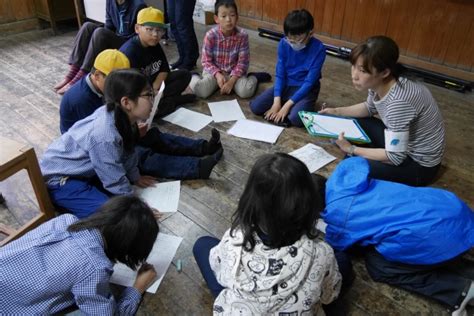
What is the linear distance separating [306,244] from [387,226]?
1.63 feet

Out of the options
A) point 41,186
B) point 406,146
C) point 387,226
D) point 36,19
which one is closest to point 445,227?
point 387,226

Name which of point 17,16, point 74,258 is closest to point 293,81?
point 74,258

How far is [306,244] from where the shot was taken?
94 centimetres

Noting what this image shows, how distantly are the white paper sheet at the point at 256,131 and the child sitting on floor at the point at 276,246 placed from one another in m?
1.31

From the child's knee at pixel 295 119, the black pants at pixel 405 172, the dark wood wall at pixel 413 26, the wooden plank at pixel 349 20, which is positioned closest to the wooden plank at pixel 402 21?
the dark wood wall at pixel 413 26

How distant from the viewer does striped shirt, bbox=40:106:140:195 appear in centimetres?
153

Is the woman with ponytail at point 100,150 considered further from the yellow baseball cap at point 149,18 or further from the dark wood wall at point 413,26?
the dark wood wall at point 413,26

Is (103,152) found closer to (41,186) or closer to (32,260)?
(41,186)

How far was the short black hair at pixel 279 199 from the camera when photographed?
88 cm

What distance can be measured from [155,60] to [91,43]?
1.79ft

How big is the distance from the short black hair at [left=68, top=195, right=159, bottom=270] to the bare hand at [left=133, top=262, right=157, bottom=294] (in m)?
0.27

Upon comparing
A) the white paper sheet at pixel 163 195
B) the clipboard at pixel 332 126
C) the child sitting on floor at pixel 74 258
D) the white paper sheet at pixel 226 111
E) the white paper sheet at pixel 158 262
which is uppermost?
the child sitting on floor at pixel 74 258

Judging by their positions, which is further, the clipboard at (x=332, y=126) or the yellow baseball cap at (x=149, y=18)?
the yellow baseball cap at (x=149, y=18)

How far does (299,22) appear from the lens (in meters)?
2.17
